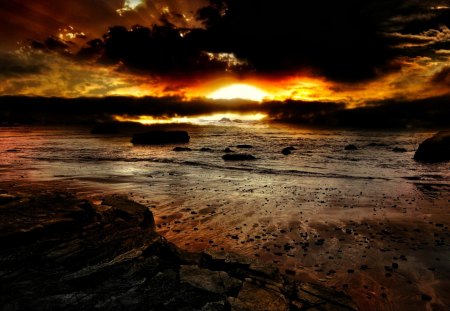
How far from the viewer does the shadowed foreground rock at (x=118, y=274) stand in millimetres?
4270

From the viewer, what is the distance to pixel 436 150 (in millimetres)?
27609

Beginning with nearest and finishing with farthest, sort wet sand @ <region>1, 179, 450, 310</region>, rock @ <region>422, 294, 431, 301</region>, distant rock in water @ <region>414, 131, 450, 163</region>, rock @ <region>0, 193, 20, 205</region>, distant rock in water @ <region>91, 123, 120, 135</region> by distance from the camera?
rock @ <region>422, 294, 431, 301</region>, wet sand @ <region>1, 179, 450, 310</region>, rock @ <region>0, 193, 20, 205</region>, distant rock in water @ <region>414, 131, 450, 163</region>, distant rock in water @ <region>91, 123, 120, 135</region>

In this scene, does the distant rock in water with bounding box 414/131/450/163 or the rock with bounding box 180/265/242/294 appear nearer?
the rock with bounding box 180/265/242/294

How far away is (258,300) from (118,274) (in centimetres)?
230

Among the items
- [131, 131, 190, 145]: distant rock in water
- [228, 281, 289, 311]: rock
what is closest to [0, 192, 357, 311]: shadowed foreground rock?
[228, 281, 289, 311]: rock

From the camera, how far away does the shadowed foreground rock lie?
14.0 feet

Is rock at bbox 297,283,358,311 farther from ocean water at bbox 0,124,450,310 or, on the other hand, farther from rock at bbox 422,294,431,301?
rock at bbox 422,294,431,301

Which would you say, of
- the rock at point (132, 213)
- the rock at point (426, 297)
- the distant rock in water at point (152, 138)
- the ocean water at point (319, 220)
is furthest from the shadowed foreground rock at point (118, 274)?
the distant rock in water at point (152, 138)

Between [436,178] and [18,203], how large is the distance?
2131 centimetres

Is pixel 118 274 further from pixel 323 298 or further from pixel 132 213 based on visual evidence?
pixel 132 213

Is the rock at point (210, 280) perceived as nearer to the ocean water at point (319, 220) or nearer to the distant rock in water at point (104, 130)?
the ocean water at point (319, 220)

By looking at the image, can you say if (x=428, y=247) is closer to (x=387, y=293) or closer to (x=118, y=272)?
(x=387, y=293)

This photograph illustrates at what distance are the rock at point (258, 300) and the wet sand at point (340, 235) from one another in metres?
1.62

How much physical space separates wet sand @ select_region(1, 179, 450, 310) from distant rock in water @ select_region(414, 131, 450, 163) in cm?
1599
